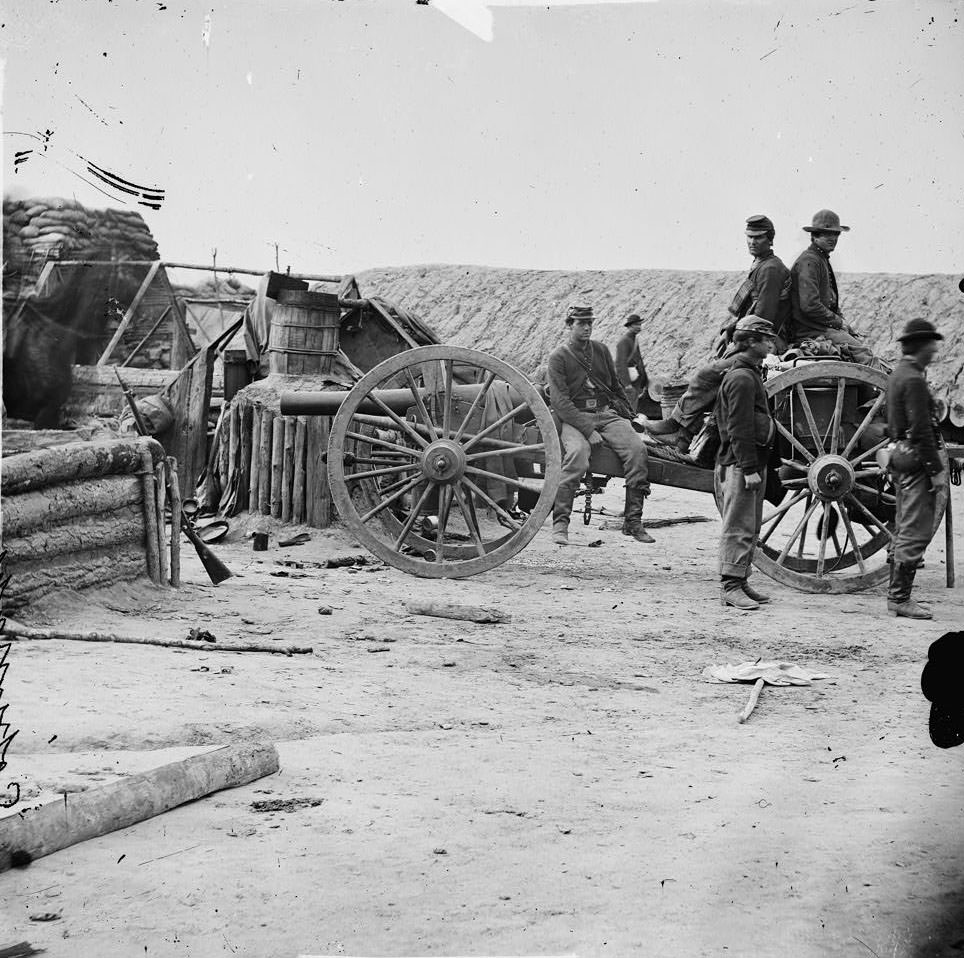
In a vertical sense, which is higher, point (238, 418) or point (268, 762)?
point (238, 418)

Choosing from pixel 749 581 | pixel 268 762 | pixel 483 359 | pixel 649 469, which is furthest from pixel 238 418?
pixel 268 762

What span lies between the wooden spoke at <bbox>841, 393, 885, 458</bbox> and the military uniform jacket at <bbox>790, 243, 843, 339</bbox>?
19.8 inches

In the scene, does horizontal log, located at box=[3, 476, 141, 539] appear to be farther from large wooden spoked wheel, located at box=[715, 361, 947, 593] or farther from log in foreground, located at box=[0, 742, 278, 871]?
large wooden spoked wheel, located at box=[715, 361, 947, 593]

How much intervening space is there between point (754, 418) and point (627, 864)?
11.8 feet

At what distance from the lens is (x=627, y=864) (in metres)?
2.78

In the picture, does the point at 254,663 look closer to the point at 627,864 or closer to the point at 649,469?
the point at 627,864

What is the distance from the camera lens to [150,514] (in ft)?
18.2

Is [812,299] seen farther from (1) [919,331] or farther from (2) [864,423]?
(1) [919,331]

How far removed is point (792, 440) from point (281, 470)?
3204 mm

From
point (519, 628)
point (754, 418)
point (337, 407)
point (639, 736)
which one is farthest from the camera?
point (337, 407)

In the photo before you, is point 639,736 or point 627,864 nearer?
point 627,864

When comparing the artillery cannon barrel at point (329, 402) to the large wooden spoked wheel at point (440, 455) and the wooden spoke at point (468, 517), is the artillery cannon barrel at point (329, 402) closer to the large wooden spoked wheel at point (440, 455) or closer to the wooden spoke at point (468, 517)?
the large wooden spoked wheel at point (440, 455)

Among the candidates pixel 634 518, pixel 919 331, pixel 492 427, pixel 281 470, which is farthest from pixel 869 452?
pixel 281 470

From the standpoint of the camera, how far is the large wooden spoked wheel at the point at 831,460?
6.32 metres
